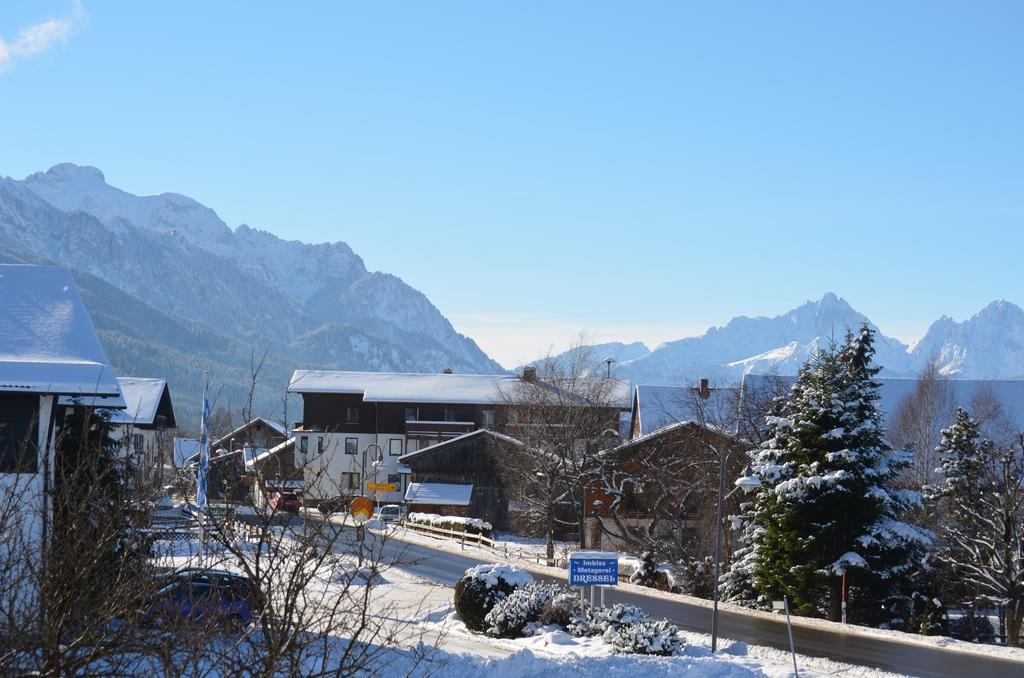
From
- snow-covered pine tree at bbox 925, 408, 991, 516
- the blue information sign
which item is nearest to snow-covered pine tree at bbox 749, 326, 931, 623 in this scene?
snow-covered pine tree at bbox 925, 408, 991, 516

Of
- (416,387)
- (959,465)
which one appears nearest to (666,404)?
(416,387)

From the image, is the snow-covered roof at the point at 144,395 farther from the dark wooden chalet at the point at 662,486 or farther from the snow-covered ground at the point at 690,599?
the dark wooden chalet at the point at 662,486

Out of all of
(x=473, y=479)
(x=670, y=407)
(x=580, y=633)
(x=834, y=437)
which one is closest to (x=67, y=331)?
(x=580, y=633)

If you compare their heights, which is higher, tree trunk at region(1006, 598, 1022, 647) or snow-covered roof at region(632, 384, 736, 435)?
snow-covered roof at region(632, 384, 736, 435)

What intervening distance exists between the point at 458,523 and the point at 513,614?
32829mm

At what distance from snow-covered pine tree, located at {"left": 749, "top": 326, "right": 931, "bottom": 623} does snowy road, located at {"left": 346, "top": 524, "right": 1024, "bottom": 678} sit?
2.76 m

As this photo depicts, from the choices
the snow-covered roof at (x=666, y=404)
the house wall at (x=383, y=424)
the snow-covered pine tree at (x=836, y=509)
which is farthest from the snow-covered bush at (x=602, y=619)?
the house wall at (x=383, y=424)

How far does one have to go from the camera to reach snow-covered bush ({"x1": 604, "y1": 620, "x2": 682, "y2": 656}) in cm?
2953

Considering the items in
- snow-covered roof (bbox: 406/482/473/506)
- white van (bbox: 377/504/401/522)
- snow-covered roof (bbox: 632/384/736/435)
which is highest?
snow-covered roof (bbox: 632/384/736/435)

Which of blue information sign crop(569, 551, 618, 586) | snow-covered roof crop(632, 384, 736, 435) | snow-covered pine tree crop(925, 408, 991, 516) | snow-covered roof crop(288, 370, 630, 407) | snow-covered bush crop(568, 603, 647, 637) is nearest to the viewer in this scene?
snow-covered bush crop(568, 603, 647, 637)

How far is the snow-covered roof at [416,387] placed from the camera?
87.1m

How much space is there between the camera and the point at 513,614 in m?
33.0

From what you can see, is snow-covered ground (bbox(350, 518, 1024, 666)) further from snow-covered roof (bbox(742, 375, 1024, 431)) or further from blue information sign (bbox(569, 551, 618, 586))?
snow-covered roof (bbox(742, 375, 1024, 431))

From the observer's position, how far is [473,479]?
7656 cm
